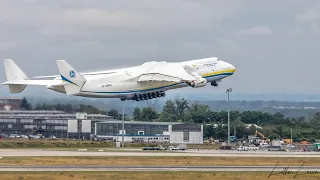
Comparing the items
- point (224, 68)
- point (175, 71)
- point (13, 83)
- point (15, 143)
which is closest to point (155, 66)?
point (175, 71)

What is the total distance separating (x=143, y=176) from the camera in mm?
86188

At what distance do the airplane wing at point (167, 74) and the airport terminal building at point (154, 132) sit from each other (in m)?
82.0

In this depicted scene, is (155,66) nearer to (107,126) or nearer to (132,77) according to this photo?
(132,77)

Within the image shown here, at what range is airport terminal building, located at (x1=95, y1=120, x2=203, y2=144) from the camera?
614 feet

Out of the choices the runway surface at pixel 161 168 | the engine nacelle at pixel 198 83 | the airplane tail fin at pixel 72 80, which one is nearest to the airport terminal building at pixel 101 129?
the engine nacelle at pixel 198 83

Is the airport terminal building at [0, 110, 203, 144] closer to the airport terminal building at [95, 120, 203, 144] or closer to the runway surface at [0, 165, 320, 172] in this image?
the airport terminal building at [95, 120, 203, 144]

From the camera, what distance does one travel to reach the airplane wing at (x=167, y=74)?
330ft

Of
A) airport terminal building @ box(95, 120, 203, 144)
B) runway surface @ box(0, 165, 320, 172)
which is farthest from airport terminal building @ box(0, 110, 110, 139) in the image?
runway surface @ box(0, 165, 320, 172)

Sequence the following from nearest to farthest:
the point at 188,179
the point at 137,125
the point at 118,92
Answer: the point at 188,179 → the point at 118,92 → the point at 137,125

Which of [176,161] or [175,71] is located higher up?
[175,71]

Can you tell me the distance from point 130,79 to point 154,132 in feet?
316

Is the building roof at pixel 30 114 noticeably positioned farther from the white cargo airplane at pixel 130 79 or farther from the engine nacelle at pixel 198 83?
the engine nacelle at pixel 198 83

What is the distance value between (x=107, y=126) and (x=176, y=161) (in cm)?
7705

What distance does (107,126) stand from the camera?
610ft
